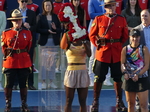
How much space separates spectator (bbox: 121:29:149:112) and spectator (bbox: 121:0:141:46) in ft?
8.25

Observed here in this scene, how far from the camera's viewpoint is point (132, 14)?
9.38 meters

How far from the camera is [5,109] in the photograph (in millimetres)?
7988

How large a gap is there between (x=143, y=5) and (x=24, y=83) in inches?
154

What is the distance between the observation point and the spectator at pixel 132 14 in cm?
932

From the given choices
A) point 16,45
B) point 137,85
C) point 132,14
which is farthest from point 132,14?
point 137,85

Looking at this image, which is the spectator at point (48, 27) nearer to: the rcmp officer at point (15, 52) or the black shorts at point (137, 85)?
the rcmp officer at point (15, 52)

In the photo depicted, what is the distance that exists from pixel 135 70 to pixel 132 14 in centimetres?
279

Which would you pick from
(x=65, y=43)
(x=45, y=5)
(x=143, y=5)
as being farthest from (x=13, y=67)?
(x=143, y=5)

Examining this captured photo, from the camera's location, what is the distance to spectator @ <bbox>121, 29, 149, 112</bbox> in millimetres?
6758

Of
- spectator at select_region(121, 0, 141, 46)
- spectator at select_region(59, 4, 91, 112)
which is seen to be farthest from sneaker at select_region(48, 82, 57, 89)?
spectator at select_region(121, 0, 141, 46)

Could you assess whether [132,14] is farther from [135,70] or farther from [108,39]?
[135,70]

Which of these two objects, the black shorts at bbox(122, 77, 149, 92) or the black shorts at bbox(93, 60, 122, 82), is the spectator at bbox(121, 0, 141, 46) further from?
the black shorts at bbox(122, 77, 149, 92)

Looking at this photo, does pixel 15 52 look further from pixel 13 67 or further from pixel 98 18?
pixel 98 18

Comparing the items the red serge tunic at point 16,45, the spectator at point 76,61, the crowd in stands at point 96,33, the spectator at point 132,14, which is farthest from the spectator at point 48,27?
the spectator at point 76,61
